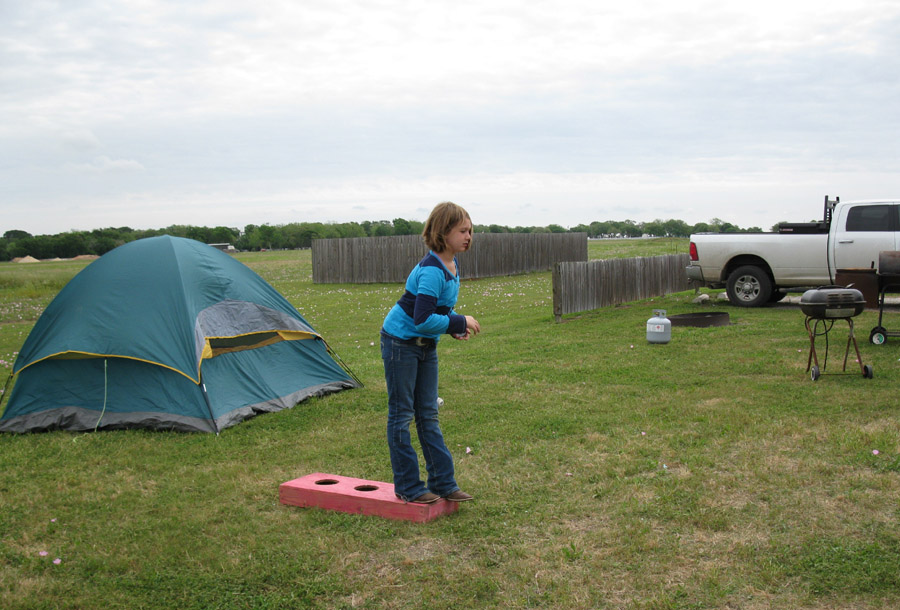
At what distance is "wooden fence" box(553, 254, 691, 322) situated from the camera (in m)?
14.5

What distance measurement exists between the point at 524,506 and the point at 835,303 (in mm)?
4600

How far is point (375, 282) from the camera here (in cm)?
3034

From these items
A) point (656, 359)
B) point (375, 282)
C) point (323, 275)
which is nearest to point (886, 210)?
point (656, 359)

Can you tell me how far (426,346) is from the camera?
4453 millimetres

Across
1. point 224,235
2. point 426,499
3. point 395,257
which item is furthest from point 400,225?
point 426,499

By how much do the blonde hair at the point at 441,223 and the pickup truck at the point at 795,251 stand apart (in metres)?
10.5

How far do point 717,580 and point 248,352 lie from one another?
5412 mm

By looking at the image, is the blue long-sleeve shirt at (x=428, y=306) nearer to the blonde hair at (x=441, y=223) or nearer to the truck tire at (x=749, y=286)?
the blonde hair at (x=441, y=223)

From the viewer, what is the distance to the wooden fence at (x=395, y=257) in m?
30.0

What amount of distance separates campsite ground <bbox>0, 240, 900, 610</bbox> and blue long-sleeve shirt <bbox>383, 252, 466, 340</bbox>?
120cm

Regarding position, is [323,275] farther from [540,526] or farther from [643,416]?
[540,526]

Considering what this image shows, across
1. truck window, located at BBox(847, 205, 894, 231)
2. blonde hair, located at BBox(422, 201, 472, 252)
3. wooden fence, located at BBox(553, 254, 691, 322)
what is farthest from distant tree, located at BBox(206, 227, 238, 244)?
blonde hair, located at BBox(422, 201, 472, 252)

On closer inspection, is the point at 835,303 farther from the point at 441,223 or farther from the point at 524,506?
the point at 441,223

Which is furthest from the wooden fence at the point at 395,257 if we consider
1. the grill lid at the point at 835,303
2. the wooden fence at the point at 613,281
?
the grill lid at the point at 835,303
